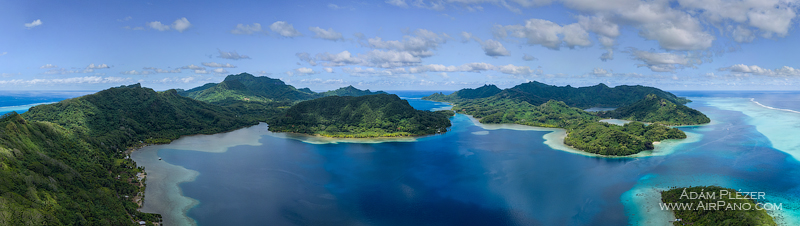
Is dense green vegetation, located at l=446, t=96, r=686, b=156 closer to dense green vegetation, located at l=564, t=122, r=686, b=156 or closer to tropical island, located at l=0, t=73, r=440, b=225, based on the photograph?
dense green vegetation, located at l=564, t=122, r=686, b=156

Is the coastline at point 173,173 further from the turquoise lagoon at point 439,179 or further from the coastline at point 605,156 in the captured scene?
the coastline at point 605,156

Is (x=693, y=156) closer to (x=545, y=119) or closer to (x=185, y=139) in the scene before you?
(x=545, y=119)

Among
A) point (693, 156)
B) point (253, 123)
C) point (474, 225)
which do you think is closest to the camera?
point (474, 225)

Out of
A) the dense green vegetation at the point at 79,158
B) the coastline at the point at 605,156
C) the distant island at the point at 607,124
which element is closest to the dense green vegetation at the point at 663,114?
the distant island at the point at 607,124

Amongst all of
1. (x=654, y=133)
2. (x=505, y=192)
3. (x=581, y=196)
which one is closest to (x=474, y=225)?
(x=505, y=192)

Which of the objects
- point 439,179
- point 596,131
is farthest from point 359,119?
point 596,131

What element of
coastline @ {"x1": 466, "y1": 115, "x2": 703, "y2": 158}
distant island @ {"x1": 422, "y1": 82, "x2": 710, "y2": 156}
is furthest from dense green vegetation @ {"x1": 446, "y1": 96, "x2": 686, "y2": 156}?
coastline @ {"x1": 466, "y1": 115, "x2": 703, "y2": 158}
